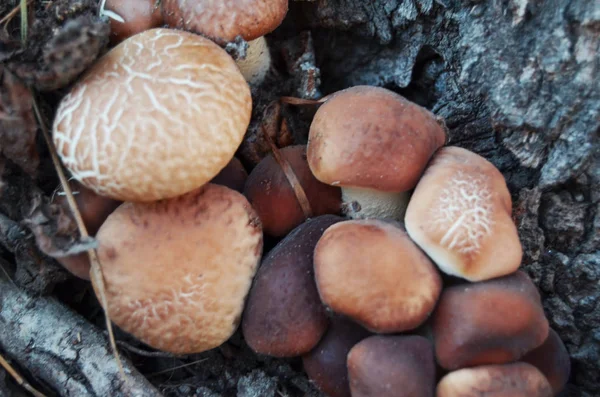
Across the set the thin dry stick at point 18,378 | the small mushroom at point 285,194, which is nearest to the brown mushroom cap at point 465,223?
the small mushroom at point 285,194

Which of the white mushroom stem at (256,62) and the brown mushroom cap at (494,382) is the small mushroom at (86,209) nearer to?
the white mushroom stem at (256,62)

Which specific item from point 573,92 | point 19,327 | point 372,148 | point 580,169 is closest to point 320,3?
point 372,148

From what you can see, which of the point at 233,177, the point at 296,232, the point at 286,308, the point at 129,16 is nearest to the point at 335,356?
the point at 286,308

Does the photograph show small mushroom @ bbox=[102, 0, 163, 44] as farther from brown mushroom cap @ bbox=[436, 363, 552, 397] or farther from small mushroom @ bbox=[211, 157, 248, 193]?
brown mushroom cap @ bbox=[436, 363, 552, 397]

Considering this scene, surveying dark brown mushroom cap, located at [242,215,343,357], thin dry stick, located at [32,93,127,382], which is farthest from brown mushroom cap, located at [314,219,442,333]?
thin dry stick, located at [32,93,127,382]

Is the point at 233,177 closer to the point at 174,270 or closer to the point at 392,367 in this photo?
the point at 174,270

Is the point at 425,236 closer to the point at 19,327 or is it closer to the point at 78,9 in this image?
the point at 78,9

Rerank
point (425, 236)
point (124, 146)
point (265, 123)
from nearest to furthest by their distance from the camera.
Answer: point (124, 146), point (425, 236), point (265, 123)
